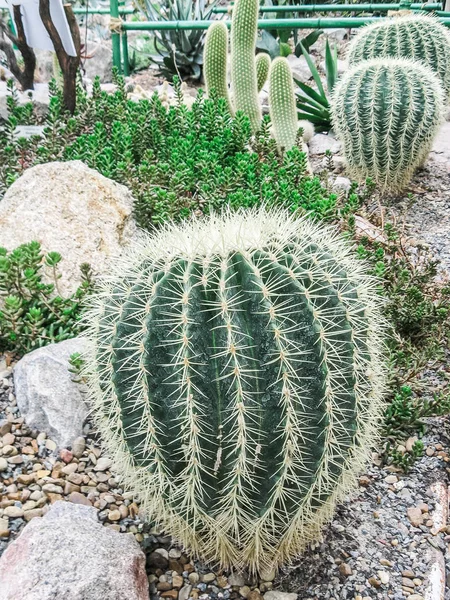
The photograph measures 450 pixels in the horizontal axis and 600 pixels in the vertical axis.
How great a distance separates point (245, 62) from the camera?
5.34 metres

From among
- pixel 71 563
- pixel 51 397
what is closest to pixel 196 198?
pixel 51 397

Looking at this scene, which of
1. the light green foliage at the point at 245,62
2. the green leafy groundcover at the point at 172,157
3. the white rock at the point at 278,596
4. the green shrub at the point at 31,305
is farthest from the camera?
the light green foliage at the point at 245,62

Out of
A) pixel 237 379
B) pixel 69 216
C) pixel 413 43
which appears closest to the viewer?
pixel 237 379

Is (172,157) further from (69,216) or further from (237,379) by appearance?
(237,379)

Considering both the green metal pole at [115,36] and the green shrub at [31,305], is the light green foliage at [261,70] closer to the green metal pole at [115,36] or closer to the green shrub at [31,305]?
the green metal pole at [115,36]

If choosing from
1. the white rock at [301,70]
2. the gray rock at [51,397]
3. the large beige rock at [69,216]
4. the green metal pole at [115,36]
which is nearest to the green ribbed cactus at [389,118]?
the large beige rock at [69,216]

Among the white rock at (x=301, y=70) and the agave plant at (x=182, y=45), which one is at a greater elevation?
the agave plant at (x=182, y=45)

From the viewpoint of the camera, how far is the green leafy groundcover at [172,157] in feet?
11.5

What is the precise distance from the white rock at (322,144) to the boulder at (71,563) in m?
4.74

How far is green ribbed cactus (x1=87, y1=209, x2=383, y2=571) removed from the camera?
5.34ft

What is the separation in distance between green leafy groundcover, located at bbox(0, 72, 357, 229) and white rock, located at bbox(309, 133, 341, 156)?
1292mm

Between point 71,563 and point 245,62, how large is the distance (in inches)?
179

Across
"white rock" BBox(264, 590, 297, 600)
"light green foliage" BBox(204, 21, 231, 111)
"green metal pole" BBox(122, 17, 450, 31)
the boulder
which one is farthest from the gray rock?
"green metal pole" BBox(122, 17, 450, 31)

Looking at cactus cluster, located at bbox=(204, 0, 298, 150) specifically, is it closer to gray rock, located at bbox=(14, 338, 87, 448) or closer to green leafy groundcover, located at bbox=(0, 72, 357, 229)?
green leafy groundcover, located at bbox=(0, 72, 357, 229)
